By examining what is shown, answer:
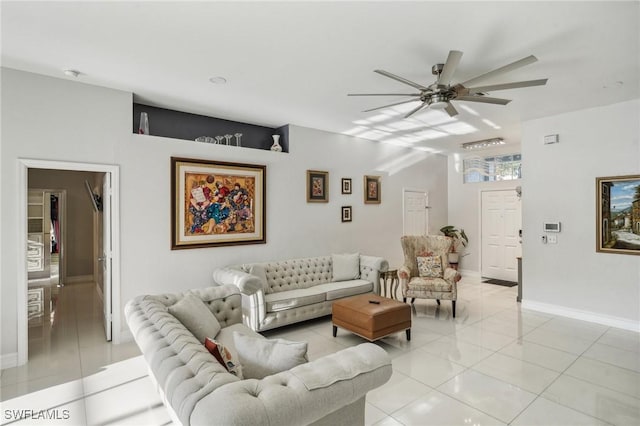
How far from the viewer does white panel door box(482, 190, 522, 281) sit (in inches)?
261

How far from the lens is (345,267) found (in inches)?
199

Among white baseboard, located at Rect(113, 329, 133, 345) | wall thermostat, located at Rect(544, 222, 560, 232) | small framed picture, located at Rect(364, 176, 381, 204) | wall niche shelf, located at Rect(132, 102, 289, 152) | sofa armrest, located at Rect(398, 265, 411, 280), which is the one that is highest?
wall niche shelf, located at Rect(132, 102, 289, 152)

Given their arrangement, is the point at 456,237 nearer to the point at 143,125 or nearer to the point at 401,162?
the point at 401,162

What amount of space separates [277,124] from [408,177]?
3.30 m

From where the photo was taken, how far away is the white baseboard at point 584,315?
414 cm

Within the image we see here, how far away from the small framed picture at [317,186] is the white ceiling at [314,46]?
148 cm

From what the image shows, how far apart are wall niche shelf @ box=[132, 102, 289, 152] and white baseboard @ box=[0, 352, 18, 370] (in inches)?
109

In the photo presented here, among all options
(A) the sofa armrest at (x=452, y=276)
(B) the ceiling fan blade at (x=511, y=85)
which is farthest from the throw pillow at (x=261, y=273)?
(B) the ceiling fan blade at (x=511, y=85)

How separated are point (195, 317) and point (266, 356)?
105 cm

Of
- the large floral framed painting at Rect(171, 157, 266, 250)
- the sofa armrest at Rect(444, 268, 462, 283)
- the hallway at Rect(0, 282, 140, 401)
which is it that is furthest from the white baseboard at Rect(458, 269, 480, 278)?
the hallway at Rect(0, 282, 140, 401)

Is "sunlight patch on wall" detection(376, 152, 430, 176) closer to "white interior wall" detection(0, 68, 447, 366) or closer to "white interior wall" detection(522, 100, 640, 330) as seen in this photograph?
"white interior wall" detection(0, 68, 447, 366)

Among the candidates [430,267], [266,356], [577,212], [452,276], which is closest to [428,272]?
[430,267]

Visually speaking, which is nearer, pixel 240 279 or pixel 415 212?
pixel 240 279

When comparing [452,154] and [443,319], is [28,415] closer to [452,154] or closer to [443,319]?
[443,319]
